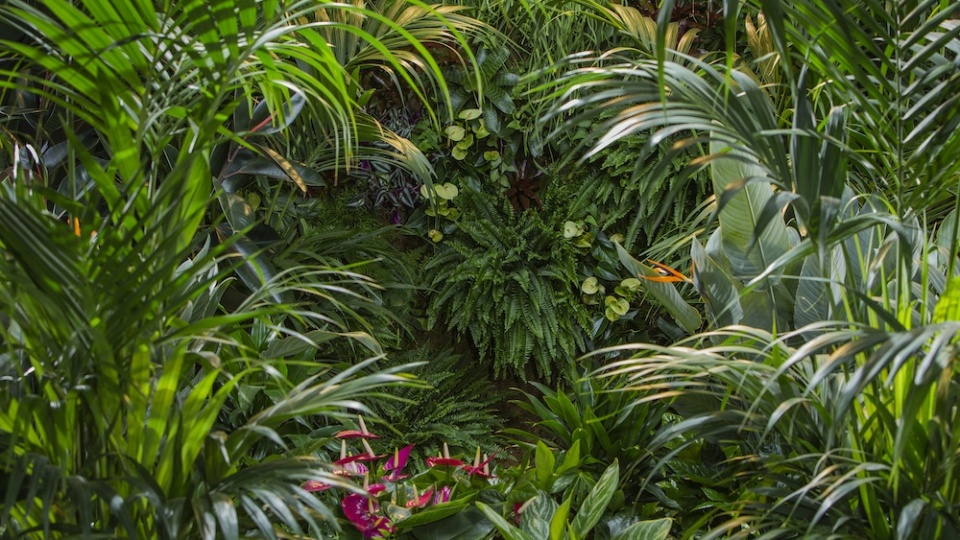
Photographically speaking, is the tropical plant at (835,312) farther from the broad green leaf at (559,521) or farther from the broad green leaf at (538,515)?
the broad green leaf at (538,515)

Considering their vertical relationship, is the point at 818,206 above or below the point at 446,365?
above

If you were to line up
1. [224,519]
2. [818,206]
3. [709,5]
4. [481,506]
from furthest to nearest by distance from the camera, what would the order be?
[709,5] < [481,506] < [818,206] < [224,519]

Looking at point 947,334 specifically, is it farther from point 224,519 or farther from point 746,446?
point 224,519

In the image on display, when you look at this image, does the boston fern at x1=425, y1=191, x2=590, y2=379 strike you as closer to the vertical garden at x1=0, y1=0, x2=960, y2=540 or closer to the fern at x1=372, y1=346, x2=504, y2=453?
the fern at x1=372, y1=346, x2=504, y2=453

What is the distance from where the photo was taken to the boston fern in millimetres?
3598

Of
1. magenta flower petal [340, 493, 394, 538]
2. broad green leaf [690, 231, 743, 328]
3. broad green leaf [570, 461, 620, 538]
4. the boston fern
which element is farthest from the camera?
the boston fern

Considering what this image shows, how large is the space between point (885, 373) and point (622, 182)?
2233 mm

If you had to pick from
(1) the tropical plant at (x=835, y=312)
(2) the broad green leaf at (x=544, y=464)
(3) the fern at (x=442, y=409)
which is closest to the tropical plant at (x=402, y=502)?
(2) the broad green leaf at (x=544, y=464)

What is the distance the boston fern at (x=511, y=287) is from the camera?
360cm

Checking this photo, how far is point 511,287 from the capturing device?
3676 millimetres

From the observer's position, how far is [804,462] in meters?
1.41

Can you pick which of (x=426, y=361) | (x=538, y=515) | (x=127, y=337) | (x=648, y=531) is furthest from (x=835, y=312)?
(x=127, y=337)

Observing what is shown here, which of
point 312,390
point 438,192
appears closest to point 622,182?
point 438,192

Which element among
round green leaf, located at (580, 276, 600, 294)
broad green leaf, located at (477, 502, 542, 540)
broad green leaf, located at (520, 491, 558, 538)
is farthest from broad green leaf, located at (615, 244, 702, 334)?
round green leaf, located at (580, 276, 600, 294)
